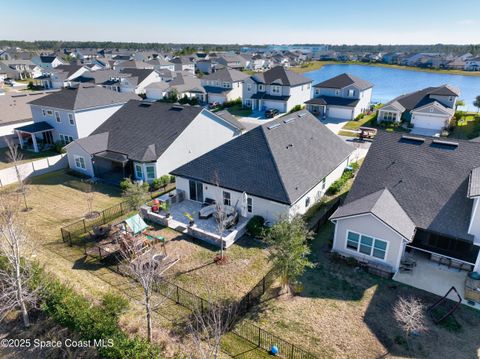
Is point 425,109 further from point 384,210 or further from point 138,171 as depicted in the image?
point 138,171

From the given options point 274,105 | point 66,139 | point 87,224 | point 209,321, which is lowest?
point 209,321

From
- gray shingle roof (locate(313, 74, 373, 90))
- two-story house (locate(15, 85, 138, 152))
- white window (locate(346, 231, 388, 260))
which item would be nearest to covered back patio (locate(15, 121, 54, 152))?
two-story house (locate(15, 85, 138, 152))

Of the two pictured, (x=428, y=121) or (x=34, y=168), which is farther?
(x=428, y=121)

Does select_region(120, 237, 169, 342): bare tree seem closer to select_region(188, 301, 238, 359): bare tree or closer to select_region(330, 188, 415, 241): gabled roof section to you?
select_region(188, 301, 238, 359): bare tree

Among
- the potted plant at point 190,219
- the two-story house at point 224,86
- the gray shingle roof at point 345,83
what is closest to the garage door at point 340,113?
the gray shingle roof at point 345,83

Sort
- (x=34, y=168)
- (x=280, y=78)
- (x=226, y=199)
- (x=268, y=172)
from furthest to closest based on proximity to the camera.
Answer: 1. (x=280, y=78)
2. (x=34, y=168)
3. (x=226, y=199)
4. (x=268, y=172)

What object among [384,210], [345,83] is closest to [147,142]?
[384,210]
